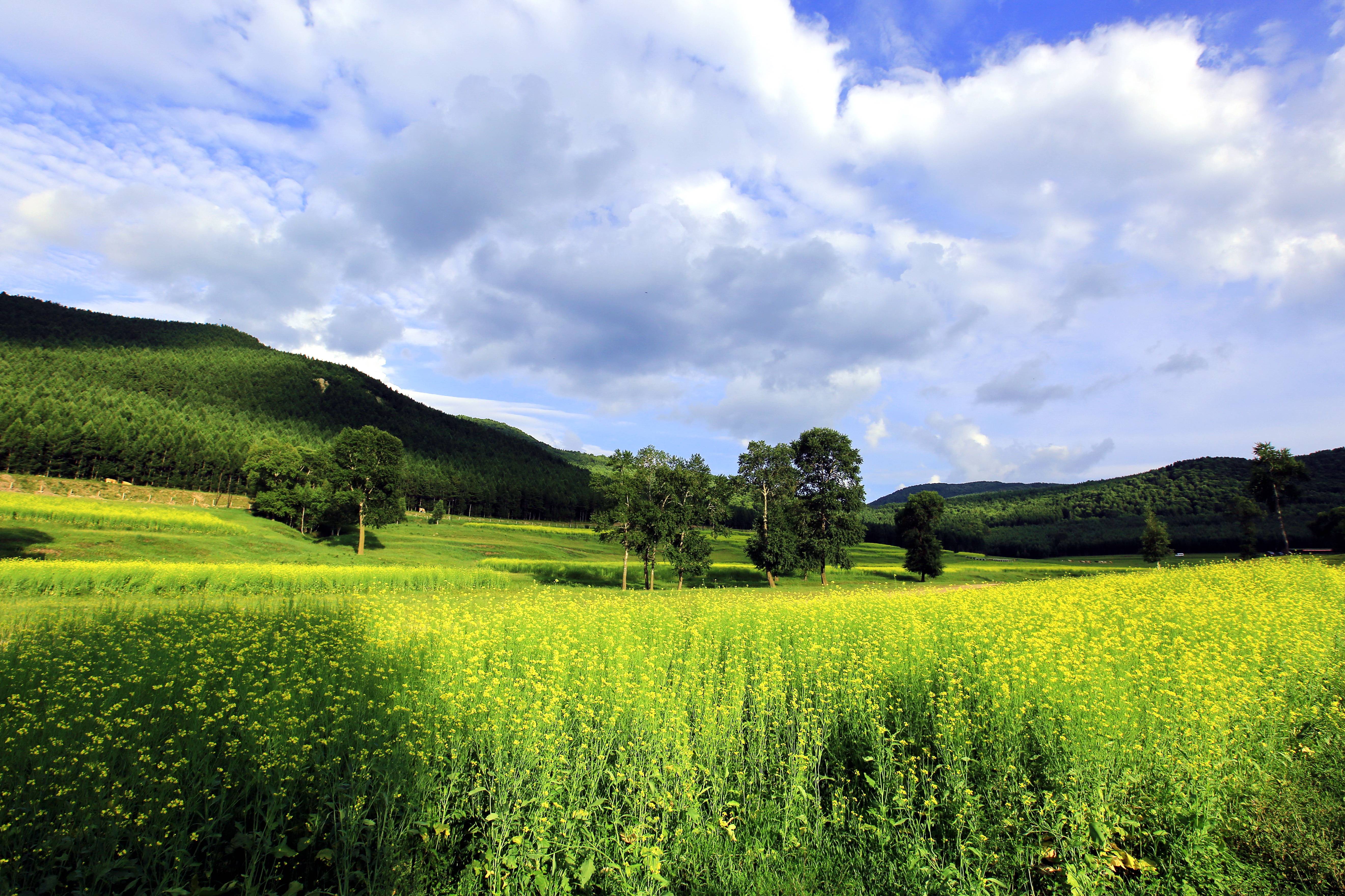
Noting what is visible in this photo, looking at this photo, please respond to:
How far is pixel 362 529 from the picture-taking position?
4506cm

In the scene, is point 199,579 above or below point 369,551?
above

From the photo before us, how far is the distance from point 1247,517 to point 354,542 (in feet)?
281

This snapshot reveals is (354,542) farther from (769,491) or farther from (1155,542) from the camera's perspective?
(1155,542)

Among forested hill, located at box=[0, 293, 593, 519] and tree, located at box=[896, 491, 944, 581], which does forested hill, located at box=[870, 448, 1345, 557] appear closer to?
tree, located at box=[896, 491, 944, 581]

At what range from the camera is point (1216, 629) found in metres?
9.25

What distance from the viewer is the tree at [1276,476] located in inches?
1777

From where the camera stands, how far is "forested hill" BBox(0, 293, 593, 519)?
87.4 meters

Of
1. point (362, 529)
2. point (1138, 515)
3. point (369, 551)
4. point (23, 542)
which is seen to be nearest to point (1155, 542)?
point (1138, 515)

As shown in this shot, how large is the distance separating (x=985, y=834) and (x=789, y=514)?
37.7 meters

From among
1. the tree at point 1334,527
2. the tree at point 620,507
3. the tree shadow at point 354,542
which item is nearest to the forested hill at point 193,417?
the tree shadow at point 354,542

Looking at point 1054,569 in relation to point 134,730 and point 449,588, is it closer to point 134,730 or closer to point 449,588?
point 449,588

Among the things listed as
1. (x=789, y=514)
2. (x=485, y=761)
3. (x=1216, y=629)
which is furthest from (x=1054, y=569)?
(x=485, y=761)

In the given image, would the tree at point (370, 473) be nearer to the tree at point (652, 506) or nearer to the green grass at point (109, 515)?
the green grass at point (109, 515)

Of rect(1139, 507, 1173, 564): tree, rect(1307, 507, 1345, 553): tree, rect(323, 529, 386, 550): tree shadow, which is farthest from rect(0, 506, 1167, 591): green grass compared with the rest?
rect(1307, 507, 1345, 553): tree
